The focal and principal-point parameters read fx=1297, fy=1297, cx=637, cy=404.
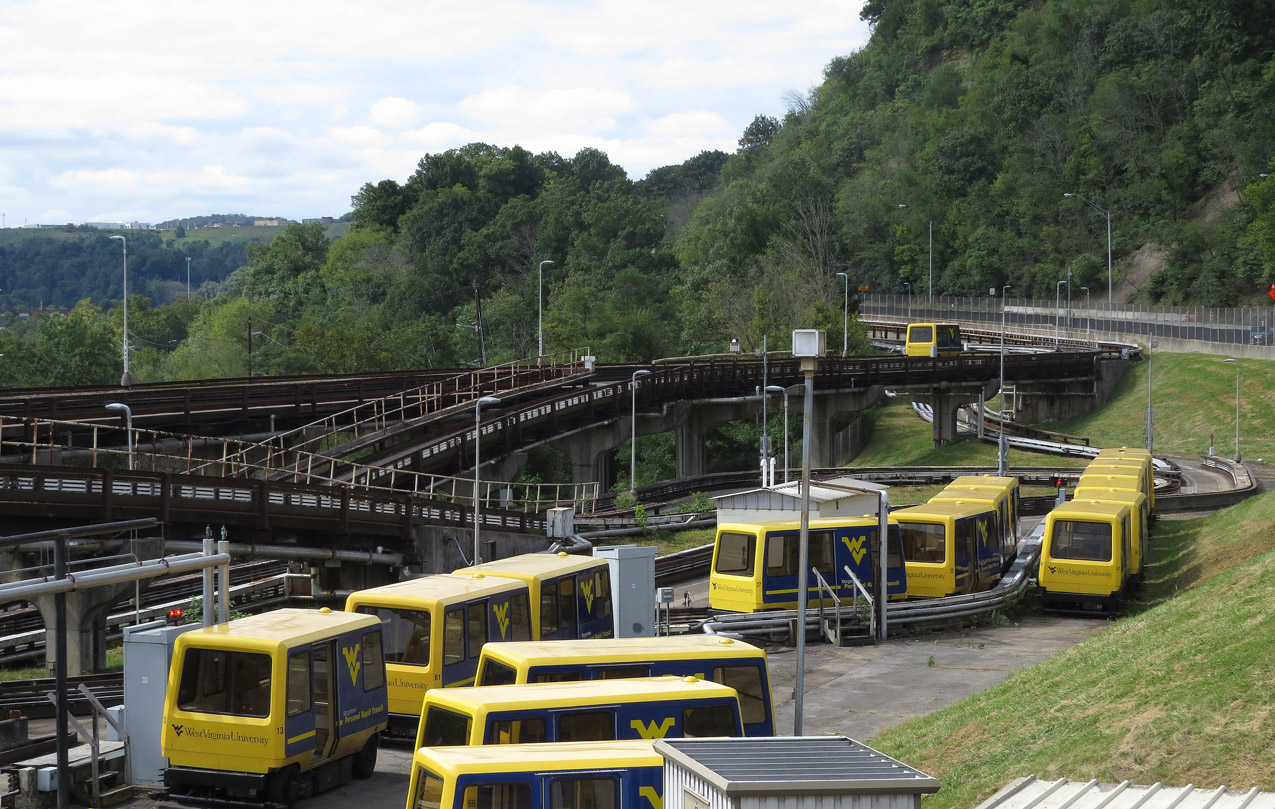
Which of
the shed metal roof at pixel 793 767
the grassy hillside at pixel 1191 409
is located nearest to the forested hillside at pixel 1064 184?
the grassy hillside at pixel 1191 409

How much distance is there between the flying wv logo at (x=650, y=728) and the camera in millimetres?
13602

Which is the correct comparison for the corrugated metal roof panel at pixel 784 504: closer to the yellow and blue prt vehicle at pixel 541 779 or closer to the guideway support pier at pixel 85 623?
the guideway support pier at pixel 85 623

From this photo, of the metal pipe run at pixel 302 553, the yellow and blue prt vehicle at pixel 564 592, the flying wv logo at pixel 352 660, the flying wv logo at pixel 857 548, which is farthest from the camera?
the metal pipe run at pixel 302 553

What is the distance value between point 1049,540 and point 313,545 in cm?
1862

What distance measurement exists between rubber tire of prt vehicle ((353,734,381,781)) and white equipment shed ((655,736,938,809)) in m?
7.91

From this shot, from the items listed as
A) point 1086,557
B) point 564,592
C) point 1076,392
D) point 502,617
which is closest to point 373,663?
point 502,617

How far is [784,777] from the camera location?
8.87 meters

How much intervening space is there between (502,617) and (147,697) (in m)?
5.51

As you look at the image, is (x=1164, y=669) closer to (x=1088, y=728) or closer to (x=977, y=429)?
(x=1088, y=728)

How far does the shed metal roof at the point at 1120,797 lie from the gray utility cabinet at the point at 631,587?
39.2 ft

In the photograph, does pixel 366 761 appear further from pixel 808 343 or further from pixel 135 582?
pixel 135 582

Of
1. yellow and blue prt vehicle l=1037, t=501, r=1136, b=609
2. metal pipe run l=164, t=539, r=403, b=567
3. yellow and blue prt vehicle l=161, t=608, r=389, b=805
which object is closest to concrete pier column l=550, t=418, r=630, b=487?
metal pipe run l=164, t=539, r=403, b=567

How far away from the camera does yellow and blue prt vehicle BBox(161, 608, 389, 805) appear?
15.4m

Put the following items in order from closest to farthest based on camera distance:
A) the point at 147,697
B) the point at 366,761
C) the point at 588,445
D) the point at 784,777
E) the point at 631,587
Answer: the point at 784,777 < the point at 147,697 < the point at 366,761 < the point at 631,587 < the point at 588,445
